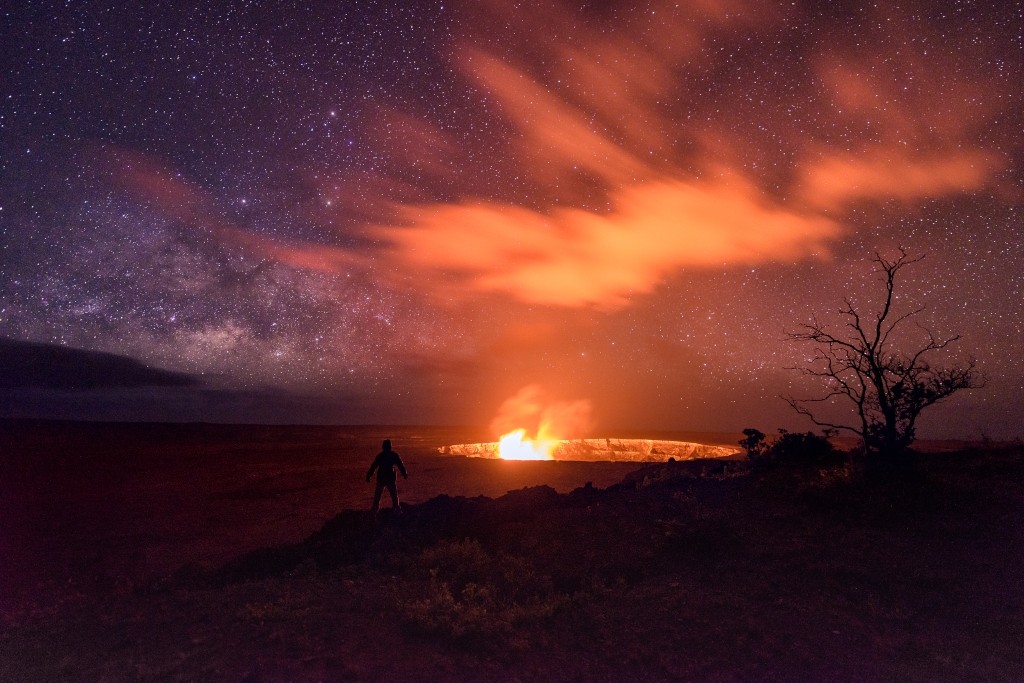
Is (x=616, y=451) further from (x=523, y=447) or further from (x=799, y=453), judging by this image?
(x=799, y=453)

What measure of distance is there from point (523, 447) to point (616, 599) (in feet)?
155

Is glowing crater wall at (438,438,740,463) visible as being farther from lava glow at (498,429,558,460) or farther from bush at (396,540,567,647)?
bush at (396,540,567,647)

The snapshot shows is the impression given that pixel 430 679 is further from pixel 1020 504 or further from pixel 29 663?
pixel 1020 504

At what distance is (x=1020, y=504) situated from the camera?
11852 mm

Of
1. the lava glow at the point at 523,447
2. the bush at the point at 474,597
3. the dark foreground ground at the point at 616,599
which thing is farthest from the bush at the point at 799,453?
the lava glow at the point at 523,447

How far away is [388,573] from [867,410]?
44.9 feet

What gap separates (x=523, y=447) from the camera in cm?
5650

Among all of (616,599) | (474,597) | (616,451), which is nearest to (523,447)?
(616,451)

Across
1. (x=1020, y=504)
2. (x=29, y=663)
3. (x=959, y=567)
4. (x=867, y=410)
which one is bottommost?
(x=29, y=663)

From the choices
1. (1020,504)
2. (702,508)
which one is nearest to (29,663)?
(702,508)

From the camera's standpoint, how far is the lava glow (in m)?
48.1

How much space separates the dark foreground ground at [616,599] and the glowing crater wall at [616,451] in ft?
116

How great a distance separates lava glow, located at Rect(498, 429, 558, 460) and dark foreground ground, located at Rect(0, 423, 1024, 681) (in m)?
33.4

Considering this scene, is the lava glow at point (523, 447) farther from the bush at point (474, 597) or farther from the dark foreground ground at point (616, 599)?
the bush at point (474, 597)
